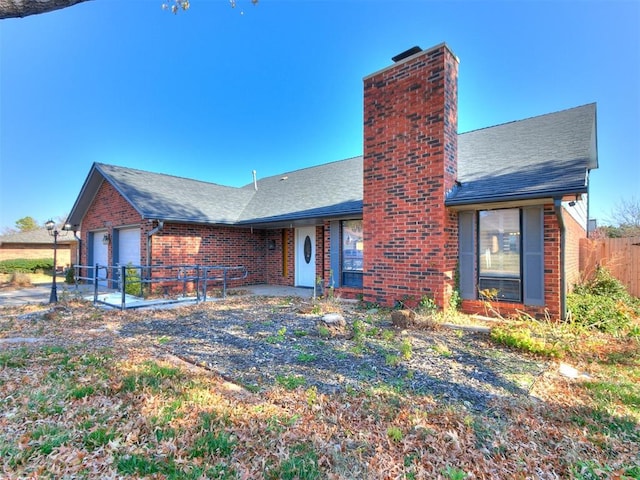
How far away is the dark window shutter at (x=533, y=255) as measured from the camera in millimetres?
6207

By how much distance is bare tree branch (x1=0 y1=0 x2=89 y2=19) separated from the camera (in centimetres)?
218

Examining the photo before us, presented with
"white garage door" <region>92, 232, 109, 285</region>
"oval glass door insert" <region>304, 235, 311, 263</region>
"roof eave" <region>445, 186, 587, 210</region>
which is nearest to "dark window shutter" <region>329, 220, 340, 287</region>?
"oval glass door insert" <region>304, 235, 311, 263</region>

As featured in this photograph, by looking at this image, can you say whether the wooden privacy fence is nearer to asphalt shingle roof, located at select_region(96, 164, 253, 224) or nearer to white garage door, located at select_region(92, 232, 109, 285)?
asphalt shingle roof, located at select_region(96, 164, 253, 224)

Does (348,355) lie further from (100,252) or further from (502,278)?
(100,252)

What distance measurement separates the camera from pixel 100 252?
13523mm

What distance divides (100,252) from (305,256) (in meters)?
8.91

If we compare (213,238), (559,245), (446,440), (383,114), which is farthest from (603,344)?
(213,238)

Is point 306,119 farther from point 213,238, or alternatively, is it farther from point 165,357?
point 165,357

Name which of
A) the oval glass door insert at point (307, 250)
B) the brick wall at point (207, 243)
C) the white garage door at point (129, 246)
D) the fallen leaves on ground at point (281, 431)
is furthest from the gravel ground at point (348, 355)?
the white garage door at point (129, 246)

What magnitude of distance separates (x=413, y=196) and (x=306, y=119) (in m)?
11.4

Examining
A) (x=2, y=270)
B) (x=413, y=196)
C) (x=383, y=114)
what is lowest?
(x=2, y=270)

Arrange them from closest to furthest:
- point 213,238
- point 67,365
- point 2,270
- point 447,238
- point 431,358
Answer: point 67,365
point 431,358
point 447,238
point 213,238
point 2,270

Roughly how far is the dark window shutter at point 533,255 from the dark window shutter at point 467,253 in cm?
95

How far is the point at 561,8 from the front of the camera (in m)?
7.50
